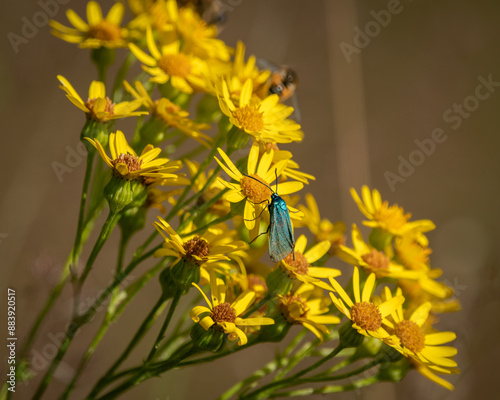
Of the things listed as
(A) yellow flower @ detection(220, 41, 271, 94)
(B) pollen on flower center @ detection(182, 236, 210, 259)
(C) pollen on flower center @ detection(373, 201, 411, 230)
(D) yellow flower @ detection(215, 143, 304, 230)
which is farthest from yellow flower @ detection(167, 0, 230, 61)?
(B) pollen on flower center @ detection(182, 236, 210, 259)

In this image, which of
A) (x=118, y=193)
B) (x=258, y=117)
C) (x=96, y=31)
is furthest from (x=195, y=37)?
(x=118, y=193)

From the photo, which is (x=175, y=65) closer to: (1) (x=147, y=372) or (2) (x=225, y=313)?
(2) (x=225, y=313)

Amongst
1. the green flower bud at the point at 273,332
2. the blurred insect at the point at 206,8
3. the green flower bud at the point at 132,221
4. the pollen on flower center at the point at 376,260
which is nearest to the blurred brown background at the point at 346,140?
the green flower bud at the point at 132,221

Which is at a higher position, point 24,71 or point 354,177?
point 354,177

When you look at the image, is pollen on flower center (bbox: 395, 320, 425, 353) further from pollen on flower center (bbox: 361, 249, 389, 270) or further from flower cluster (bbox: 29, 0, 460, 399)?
pollen on flower center (bbox: 361, 249, 389, 270)

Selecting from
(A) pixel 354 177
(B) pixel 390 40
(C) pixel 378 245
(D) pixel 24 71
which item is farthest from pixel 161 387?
(B) pixel 390 40

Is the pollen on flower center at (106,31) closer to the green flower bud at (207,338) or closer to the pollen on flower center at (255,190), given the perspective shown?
the pollen on flower center at (255,190)

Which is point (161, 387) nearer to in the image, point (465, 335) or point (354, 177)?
point (465, 335)
